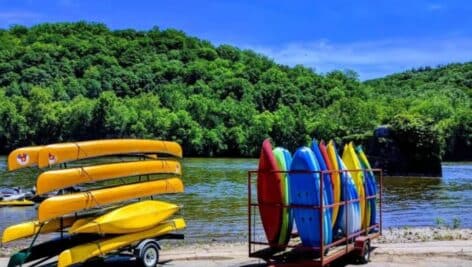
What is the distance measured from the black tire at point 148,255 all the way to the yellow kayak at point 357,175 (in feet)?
13.3

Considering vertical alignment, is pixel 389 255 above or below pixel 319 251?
below

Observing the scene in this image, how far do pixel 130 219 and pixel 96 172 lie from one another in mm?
1056

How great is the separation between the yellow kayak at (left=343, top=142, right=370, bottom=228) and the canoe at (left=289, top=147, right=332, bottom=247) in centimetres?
180

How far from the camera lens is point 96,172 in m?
11.3

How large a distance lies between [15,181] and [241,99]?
111444mm

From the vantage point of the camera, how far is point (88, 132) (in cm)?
12725

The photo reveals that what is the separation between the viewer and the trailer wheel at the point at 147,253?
1131cm

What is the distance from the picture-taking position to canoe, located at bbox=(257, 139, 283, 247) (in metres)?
10.7

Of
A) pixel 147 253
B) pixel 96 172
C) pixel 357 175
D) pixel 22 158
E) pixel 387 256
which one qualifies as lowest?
pixel 387 256

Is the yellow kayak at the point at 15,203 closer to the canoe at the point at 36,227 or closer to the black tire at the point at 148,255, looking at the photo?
the canoe at the point at 36,227

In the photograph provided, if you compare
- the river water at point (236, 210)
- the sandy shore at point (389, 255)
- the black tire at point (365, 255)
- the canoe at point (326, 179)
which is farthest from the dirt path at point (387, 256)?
the river water at point (236, 210)

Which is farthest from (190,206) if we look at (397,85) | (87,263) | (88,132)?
(397,85)

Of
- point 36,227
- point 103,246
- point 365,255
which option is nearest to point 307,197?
point 365,255

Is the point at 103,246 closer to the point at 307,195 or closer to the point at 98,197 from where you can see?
the point at 98,197
